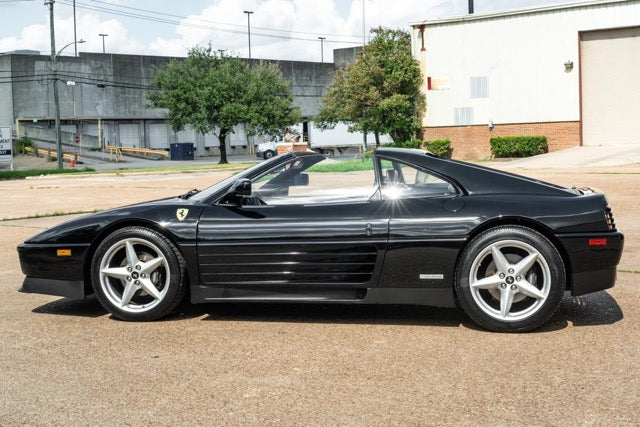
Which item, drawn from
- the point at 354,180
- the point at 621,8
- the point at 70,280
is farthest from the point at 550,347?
the point at 621,8

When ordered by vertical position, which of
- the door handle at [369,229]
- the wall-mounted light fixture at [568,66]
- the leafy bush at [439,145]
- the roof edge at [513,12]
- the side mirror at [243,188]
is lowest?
the door handle at [369,229]

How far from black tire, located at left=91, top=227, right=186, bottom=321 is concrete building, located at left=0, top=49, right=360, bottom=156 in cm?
5306

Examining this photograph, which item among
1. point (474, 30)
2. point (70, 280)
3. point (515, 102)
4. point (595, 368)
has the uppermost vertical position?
point (474, 30)

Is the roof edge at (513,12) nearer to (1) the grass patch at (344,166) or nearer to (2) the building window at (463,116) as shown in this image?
(2) the building window at (463,116)

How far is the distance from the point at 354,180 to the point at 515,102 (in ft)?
109

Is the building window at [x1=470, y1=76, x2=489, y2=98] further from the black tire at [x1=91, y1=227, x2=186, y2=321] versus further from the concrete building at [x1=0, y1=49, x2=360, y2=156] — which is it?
the black tire at [x1=91, y1=227, x2=186, y2=321]

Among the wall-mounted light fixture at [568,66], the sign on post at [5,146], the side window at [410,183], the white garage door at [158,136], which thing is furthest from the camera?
the white garage door at [158,136]

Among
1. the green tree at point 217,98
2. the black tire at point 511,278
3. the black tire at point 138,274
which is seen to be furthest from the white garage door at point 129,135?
the black tire at point 511,278

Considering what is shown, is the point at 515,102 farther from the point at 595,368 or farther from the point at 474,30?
the point at 595,368

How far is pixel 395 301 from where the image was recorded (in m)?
5.44

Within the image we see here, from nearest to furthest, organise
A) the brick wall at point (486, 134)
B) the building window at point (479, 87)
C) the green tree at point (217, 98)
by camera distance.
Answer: the brick wall at point (486, 134)
the building window at point (479, 87)
the green tree at point (217, 98)

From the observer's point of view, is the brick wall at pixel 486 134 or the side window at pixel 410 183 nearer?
the side window at pixel 410 183

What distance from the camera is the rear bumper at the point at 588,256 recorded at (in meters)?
5.26

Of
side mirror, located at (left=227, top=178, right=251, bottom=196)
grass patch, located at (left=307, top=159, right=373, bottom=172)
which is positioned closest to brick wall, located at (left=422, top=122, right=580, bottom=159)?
grass patch, located at (left=307, top=159, right=373, bottom=172)
